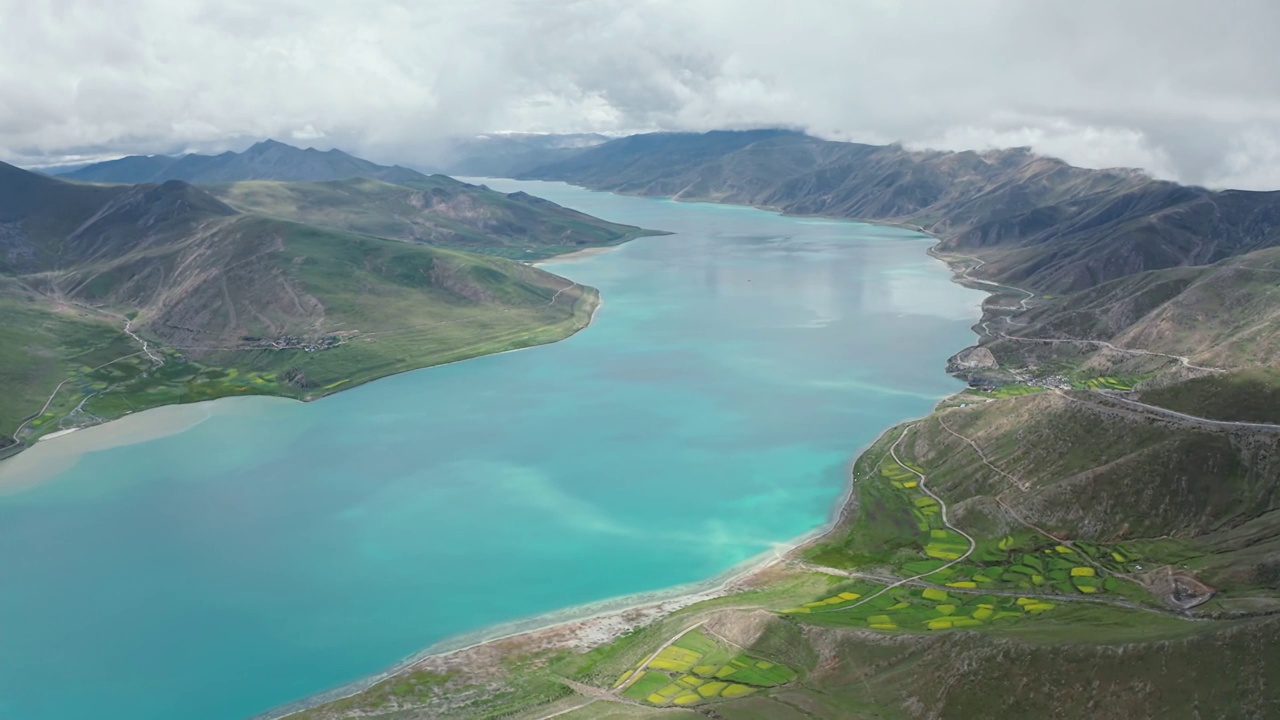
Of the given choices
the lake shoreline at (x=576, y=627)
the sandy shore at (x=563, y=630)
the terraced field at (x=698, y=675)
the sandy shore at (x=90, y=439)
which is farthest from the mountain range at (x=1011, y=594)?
the sandy shore at (x=90, y=439)

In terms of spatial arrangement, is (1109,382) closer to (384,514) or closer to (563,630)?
(563,630)

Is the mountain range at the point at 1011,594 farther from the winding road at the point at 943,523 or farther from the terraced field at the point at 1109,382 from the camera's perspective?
the terraced field at the point at 1109,382

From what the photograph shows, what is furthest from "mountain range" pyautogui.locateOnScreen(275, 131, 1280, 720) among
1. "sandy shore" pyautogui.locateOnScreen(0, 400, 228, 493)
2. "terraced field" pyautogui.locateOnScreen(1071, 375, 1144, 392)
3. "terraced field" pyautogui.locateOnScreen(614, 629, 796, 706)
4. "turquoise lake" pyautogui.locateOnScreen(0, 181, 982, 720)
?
"sandy shore" pyautogui.locateOnScreen(0, 400, 228, 493)

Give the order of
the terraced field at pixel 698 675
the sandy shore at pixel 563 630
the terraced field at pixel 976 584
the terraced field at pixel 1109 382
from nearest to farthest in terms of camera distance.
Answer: the terraced field at pixel 698 675, the sandy shore at pixel 563 630, the terraced field at pixel 976 584, the terraced field at pixel 1109 382

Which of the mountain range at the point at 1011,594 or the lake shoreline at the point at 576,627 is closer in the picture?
A: the mountain range at the point at 1011,594

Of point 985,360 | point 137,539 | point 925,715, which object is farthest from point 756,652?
point 985,360

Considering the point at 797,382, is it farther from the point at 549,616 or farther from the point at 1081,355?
the point at 549,616

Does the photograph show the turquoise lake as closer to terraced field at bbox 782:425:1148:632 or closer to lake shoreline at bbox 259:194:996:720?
lake shoreline at bbox 259:194:996:720

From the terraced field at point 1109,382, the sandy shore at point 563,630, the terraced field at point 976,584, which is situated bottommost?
the sandy shore at point 563,630

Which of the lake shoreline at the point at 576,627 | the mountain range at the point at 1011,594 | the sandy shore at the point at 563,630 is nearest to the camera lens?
the mountain range at the point at 1011,594

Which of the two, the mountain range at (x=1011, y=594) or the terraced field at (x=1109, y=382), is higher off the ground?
the terraced field at (x=1109, y=382)
